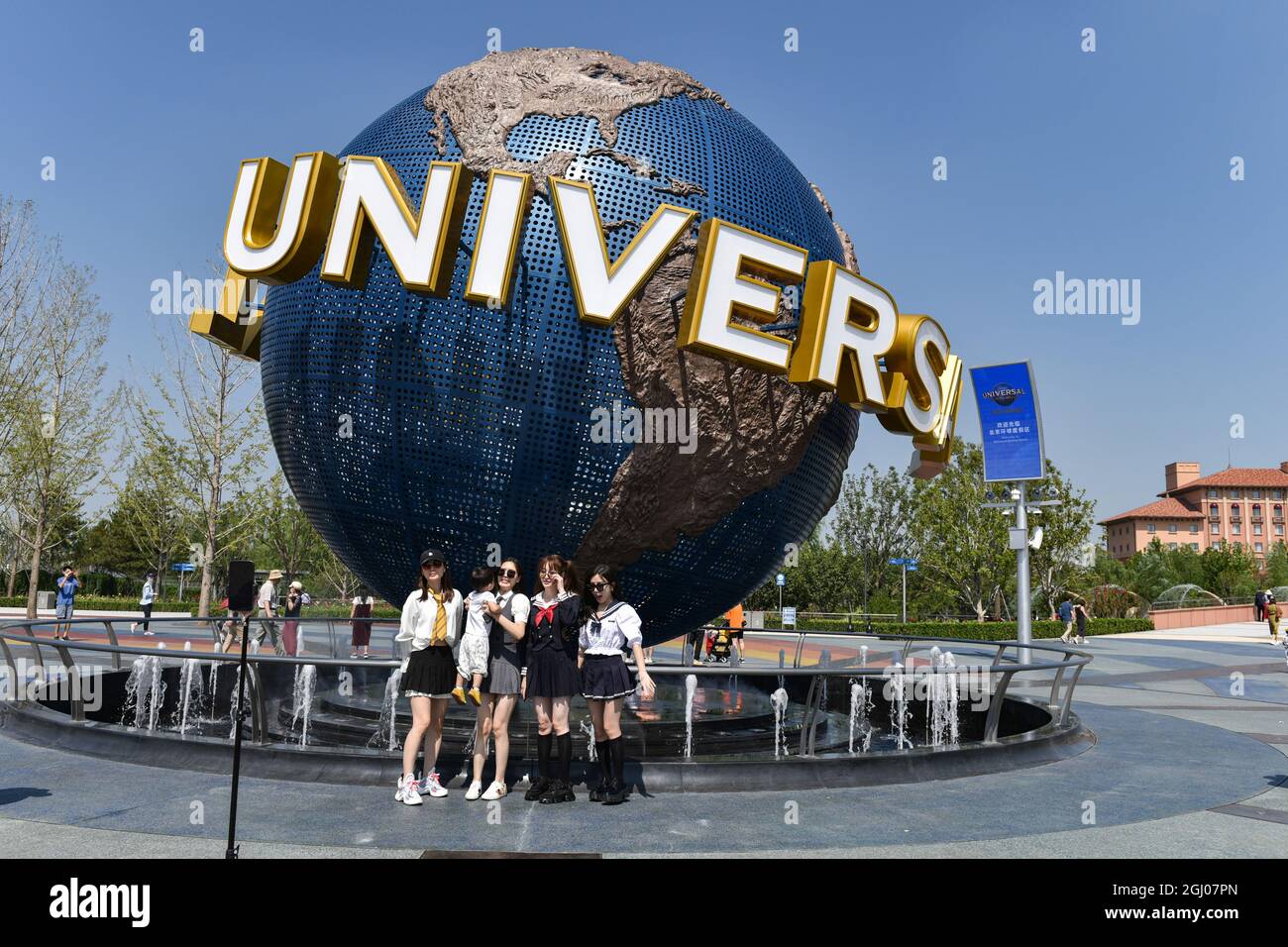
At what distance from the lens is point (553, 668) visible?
621 centimetres

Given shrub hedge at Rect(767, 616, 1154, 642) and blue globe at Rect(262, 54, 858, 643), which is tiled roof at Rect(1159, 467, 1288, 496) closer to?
shrub hedge at Rect(767, 616, 1154, 642)

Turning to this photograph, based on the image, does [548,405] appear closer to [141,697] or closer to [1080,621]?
[141,697]

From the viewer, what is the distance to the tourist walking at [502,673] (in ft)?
20.5

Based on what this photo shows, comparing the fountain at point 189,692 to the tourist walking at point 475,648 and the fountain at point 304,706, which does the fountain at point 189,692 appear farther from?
the tourist walking at point 475,648

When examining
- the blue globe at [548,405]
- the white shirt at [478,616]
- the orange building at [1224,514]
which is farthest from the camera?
the orange building at [1224,514]

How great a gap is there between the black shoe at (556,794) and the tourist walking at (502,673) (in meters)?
0.33

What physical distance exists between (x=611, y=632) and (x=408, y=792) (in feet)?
5.66

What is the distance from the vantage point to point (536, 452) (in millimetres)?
7555

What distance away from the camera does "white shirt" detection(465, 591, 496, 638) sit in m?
6.28

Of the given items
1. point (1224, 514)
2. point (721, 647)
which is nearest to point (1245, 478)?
point (1224, 514)

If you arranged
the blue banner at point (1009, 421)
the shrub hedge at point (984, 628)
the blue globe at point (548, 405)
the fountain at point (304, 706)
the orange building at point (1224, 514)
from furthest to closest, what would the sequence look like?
the orange building at point (1224, 514), the shrub hedge at point (984, 628), the blue banner at point (1009, 421), the fountain at point (304, 706), the blue globe at point (548, 405)

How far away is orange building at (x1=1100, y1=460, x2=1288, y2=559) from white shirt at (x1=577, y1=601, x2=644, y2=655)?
427 feet
